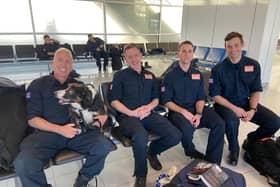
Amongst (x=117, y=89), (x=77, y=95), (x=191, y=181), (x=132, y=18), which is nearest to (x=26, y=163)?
(x=77, y=95)

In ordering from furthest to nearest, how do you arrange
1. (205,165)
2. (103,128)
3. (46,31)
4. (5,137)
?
(46,31)
(103,128)
(205,165)
(5,137)

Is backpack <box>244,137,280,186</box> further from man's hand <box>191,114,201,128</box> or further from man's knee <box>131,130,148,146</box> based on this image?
man's knee <box>131,130,148,146</box>

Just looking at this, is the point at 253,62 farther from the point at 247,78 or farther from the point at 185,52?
the point at 185,52

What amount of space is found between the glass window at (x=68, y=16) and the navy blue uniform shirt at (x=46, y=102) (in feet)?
24.1

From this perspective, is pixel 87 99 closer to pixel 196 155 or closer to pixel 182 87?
pixel 182 87

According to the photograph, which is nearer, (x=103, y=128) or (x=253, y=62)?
(x=103, y=128)

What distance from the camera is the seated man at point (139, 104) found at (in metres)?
1.83

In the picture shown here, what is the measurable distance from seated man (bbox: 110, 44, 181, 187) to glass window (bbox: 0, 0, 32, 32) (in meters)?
7.31

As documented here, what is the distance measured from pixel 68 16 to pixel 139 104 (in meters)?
7.63

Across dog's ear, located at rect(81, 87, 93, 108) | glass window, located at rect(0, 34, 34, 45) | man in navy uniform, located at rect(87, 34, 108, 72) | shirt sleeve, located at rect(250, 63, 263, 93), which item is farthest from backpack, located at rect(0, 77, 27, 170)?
glass window, located at rect(0, 34, 34, 45)

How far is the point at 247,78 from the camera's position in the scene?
7.21 ft

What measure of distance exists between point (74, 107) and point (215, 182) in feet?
3.79

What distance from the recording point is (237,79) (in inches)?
85.9

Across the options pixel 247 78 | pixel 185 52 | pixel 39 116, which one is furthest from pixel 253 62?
pixel 39 116
